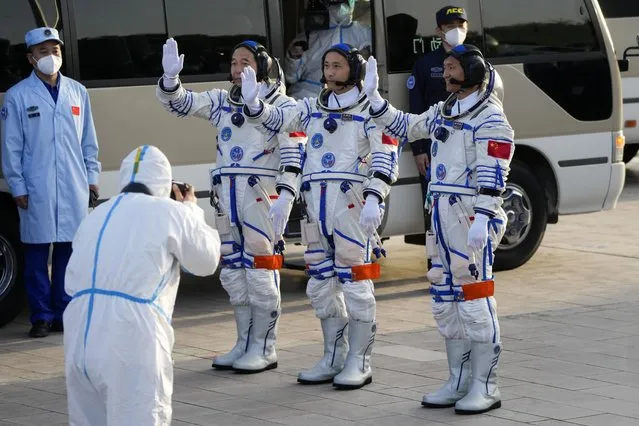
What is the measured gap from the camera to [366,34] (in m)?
12.0

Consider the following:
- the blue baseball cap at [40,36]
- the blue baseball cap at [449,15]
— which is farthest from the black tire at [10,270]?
the blue baseball cap at [449,15]

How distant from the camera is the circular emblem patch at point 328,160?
873 cm

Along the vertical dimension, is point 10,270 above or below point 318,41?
below

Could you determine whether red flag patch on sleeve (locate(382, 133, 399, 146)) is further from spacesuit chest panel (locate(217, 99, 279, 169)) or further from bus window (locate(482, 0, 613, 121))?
bus window (locate(482, 0, 613, 121))

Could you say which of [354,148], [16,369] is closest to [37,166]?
[16,369]

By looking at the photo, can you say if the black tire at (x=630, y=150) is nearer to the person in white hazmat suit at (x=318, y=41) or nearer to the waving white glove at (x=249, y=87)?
the person in white hazmat suit at (x=318, y=41)

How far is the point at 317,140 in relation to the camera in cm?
880

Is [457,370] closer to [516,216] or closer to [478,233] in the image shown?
[478,233]

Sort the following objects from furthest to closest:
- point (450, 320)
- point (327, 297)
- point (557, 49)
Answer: point (557, 49)
point (327, 297)
point (450, 320)

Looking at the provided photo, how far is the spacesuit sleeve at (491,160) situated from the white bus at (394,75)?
3.73 m

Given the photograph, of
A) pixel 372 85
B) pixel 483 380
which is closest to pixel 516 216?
pixel 372 85

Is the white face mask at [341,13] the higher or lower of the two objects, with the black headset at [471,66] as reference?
higher

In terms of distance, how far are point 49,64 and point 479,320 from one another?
12.6ft

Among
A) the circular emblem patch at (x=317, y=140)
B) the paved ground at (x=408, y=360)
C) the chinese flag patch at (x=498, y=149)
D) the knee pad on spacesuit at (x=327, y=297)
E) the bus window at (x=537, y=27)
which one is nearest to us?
the chinese flag patch at (x=498, y=149)
